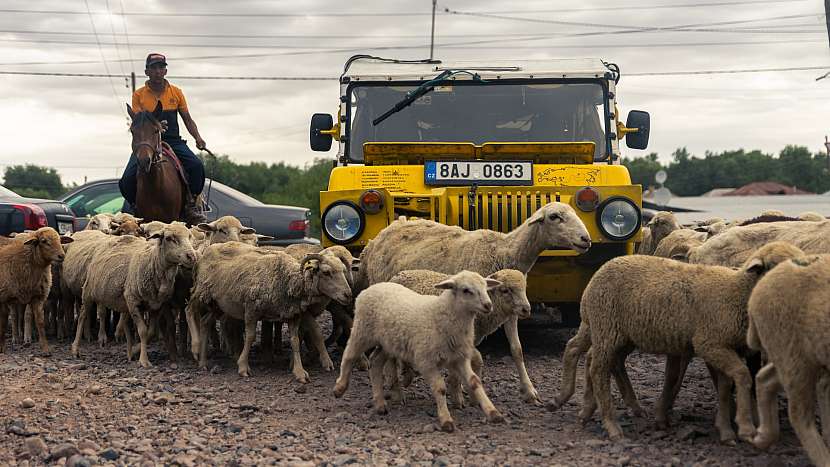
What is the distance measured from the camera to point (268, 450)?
254 inches

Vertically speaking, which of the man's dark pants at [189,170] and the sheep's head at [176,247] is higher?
the man's dark pants at [189,170]

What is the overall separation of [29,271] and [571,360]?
5.96 metres

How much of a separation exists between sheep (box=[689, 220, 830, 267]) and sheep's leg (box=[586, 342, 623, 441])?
1684 millimetres

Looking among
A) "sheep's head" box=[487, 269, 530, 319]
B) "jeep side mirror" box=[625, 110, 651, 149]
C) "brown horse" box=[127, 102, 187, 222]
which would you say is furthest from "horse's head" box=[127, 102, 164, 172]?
"sheep's head" box=[487, 269, 530, 319]

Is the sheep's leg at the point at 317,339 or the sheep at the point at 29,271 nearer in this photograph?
the sheep's leg at the point at 317,339

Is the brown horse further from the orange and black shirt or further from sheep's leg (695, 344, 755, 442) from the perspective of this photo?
sheep's leg (695, 344, 755, 442)

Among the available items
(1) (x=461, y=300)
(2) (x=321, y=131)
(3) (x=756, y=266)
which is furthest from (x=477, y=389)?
(2) (x=321, y=131)

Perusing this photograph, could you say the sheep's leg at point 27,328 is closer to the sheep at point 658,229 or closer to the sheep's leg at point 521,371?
the sheep's leg at point 521,371

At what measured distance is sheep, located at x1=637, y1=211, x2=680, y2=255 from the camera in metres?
11.9

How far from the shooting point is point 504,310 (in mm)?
7871

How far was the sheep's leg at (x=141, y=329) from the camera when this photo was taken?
32.0ft

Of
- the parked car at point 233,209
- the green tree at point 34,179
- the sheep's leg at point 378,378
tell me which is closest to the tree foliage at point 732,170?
the green tree at point 34,179

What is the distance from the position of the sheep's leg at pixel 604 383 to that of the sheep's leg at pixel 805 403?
4.74ft

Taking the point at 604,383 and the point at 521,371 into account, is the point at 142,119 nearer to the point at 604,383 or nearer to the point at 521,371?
the point at 521,371
